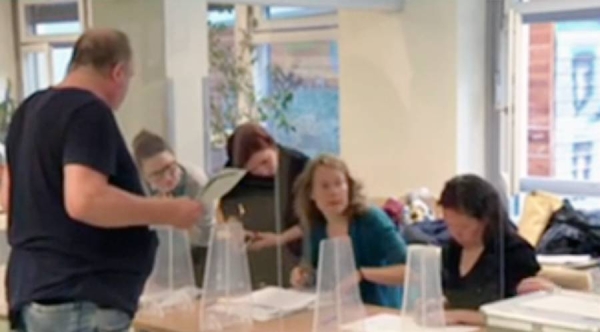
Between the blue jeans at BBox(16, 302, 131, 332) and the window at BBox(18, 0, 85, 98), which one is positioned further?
the window at BBox(18, 0, 85, 98)

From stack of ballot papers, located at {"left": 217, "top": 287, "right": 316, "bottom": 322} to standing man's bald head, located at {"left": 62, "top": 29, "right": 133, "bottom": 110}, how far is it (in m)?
0.98

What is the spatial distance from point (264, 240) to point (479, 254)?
916 millimetres

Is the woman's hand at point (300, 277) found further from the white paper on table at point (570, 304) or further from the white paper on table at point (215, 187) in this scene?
the white paper on table at point (570, 304)

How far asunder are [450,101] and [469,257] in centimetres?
192

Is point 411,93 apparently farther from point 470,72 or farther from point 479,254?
point 479,254

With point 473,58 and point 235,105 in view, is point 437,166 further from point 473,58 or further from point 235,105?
point 235,105

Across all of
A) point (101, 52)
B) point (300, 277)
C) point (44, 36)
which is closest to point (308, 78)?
point (300, 277)

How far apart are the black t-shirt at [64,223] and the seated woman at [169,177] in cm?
64

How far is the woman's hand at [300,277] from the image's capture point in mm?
3135

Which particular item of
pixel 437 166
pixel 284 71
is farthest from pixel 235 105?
pixel 437 166

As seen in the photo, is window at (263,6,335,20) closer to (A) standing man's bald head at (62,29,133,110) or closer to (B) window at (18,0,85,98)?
(B) window at (18,0,85,98)

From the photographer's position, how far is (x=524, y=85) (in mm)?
4438

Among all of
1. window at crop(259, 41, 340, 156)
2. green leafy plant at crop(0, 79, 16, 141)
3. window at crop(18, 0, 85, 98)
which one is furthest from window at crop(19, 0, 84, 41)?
window at crop(259, 41, 340, 156)

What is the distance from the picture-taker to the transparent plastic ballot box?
71.7 inches
